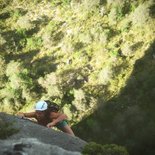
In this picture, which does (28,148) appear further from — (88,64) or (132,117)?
(88,64)

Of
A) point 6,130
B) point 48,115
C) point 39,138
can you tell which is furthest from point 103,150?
point 48,115

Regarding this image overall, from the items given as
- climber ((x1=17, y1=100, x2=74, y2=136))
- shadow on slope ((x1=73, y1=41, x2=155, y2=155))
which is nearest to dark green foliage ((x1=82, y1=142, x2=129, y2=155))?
climber ((x1=17, y1=100, x2=74, y2=136))

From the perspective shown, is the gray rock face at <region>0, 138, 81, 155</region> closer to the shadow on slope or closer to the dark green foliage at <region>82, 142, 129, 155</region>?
the dark green foliage at <region>82, 142, 129, 155</region>

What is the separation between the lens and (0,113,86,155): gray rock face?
25.8 feet

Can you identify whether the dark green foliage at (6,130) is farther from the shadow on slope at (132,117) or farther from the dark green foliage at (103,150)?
the shadow on slope at (132,117)

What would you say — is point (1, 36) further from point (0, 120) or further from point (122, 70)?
point (0, 120)

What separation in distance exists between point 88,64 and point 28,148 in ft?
48.8

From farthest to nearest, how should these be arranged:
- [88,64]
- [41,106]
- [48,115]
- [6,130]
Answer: [88,64]
[48,115]
[41,106]
[6,130]

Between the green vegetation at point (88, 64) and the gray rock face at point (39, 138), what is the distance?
7.58m

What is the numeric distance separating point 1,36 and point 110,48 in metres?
7.98

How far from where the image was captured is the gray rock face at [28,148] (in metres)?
7.51

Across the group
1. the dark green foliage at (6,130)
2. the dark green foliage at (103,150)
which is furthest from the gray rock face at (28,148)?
the dark green foliage at (6,130)

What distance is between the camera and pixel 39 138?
8.41m

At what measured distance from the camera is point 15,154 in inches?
292
